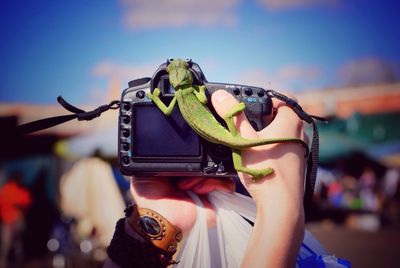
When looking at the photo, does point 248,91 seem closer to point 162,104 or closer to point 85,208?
point 162,104

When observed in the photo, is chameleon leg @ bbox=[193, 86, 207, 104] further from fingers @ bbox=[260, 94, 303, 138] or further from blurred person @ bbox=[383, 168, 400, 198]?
blurred person @ bbox=[383, 168, 400, 198]

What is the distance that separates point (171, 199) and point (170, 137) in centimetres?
20

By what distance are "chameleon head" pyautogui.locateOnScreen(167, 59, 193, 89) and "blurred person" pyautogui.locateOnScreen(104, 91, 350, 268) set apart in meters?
0.09

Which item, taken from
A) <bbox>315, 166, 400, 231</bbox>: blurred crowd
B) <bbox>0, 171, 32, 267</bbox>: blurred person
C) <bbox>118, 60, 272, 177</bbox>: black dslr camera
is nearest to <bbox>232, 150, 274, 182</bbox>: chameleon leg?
Result: <bbox>118, 60, 272, 177</bbox>: black dslr camera

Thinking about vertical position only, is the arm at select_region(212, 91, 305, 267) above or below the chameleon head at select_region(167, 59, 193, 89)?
below

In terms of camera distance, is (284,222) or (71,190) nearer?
(284,222)

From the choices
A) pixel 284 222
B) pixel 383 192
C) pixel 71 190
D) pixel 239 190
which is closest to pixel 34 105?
pixel 71 190

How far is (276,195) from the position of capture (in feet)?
2.86

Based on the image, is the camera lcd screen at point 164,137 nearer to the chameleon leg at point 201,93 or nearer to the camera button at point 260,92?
the chameleon leg at point 201,93

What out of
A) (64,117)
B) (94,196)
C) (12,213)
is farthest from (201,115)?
(12,213)

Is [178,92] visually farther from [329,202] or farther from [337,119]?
[337,119]

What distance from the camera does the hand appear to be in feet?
3.61

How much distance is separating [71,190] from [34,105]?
2906 mm

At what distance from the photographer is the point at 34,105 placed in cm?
620
